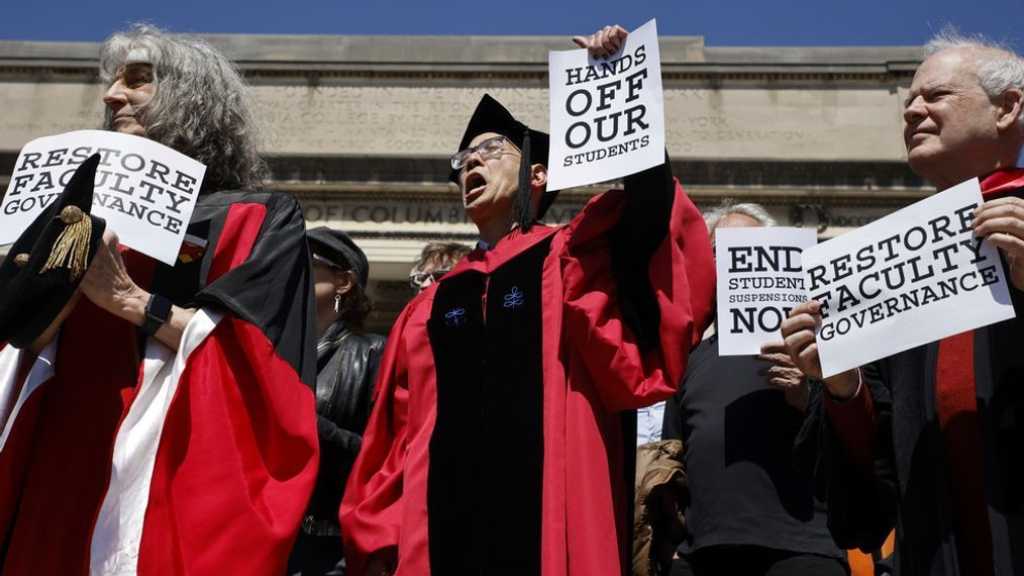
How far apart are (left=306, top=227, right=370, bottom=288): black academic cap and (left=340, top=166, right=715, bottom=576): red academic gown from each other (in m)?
1.41

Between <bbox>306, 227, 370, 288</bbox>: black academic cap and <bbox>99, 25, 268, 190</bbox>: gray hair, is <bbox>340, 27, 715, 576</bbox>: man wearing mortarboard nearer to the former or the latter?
<bbox>99, 25, 268, 190</bbox>: gray hair

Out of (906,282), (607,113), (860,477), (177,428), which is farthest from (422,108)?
(906,282)

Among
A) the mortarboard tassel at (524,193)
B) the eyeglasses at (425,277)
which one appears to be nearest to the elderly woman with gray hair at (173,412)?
the mortarboard tassel at (524,193)

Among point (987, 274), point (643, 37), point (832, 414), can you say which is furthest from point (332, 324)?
point (987, 274)

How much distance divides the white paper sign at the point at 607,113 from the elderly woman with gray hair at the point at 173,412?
0.85 m

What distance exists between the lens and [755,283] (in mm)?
3738

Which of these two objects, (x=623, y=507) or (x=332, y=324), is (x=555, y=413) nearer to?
(x=623, y=507)

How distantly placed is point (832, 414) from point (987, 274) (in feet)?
1.94

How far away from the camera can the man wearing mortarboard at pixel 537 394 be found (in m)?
2.90

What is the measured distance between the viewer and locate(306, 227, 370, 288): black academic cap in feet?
15.5

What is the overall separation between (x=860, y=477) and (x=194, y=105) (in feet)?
7.45

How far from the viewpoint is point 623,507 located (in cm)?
304

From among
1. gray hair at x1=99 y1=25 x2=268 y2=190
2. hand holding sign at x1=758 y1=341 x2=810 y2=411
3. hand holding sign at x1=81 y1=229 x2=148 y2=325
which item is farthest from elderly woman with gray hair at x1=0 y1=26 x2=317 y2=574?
hand holding sign at x1=758 y1=341 x2=810 y2=411

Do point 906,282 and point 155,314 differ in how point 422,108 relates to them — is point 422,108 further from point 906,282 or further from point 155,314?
point 906,282
